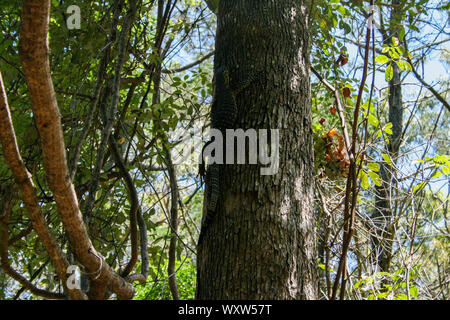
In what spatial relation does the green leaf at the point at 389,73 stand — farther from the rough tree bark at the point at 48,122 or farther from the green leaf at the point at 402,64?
the rough tree bark at the point at 48,122

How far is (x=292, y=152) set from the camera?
1.60 m

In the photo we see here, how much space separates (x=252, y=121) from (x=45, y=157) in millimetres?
703

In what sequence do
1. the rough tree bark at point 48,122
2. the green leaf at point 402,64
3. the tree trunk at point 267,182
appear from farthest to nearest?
the green leaf at point 402,64
the tree trunk at point 267,182
the rough tree bark at point 48,122

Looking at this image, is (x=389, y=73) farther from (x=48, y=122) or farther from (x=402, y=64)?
(x=48, y=122)

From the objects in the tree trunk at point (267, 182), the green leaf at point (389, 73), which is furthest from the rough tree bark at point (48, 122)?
the green leaf at point (389, 73)

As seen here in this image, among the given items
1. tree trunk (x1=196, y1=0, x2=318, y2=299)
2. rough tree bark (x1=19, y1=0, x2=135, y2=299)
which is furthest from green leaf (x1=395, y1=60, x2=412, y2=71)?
rough tree bark (x1=19, y1=0, x2=135, y2=299)

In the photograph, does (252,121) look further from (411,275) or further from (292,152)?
(411,275)

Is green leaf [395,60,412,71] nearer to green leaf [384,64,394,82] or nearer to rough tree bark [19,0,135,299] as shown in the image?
green leaf [384,64,394,82]

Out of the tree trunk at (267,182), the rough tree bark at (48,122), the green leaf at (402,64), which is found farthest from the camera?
the green leaf at (402,64)

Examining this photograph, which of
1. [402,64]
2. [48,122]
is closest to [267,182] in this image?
[48,122]

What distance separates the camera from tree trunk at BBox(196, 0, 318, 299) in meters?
1.43

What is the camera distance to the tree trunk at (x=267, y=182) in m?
1.43

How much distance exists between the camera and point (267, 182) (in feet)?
5.02
